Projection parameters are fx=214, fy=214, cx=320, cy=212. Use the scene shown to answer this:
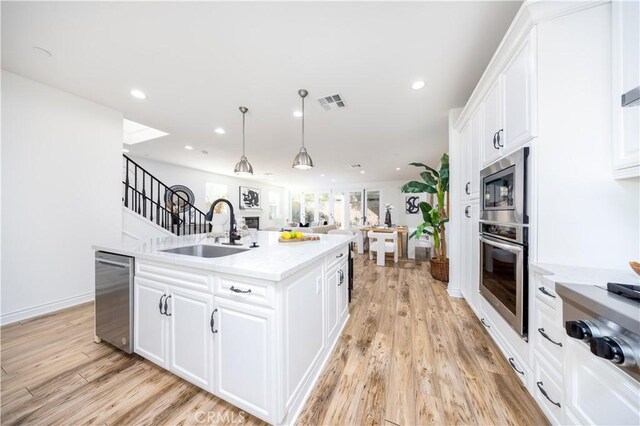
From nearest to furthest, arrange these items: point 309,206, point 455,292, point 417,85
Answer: point 417,85, point 455,292, point 309,206

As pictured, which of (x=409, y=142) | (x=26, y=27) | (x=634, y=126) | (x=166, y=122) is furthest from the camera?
(x=409, y=142)

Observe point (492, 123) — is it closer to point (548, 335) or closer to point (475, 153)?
point (475, 153)

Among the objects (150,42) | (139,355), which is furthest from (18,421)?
(150,42)

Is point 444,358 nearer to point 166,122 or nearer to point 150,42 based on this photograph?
point 150,42

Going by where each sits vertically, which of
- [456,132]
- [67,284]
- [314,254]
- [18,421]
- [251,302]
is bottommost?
[18,421]

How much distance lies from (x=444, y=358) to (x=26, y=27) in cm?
434

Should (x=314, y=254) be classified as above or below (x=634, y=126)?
below

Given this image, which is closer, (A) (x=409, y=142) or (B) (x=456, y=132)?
(B) (x=456, y=132)

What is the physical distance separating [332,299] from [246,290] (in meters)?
0.94

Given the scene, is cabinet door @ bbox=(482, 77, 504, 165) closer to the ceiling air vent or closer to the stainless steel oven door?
the stainless steel oven door

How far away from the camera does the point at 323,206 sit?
10.5 metres

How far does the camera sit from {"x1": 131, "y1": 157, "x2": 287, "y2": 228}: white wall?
6192mm

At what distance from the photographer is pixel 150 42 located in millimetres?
1856

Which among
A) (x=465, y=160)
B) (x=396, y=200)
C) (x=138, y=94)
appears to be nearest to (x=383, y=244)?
(x=465, y=160)
